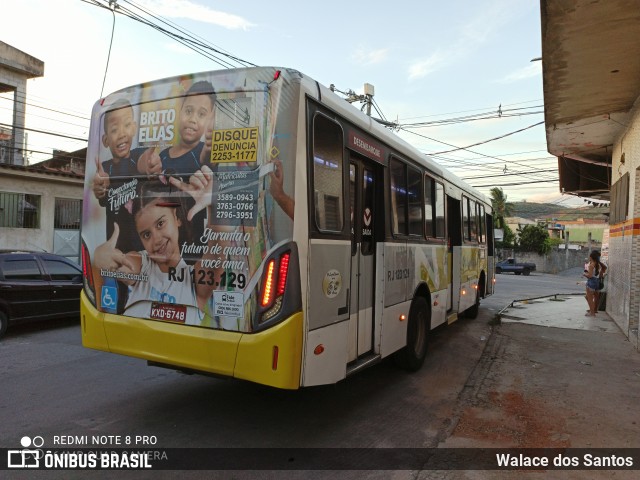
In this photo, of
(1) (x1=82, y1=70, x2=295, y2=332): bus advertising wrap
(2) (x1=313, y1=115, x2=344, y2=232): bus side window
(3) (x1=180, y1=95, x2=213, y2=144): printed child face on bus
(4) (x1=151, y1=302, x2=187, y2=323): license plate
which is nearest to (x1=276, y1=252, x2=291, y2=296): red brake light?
(1) (x1=82, y1=70, x2=295, y2=332): bus advertising wrap

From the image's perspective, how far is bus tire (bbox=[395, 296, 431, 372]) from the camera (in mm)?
6199

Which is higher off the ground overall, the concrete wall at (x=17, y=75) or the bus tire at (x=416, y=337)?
the concrete wall at (x=17, y=75)

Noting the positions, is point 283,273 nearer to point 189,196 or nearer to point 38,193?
point 189,196

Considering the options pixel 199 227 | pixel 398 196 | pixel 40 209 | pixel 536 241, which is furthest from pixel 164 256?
pixel 536 241

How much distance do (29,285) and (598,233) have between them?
3507 inches

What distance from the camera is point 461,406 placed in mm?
5207

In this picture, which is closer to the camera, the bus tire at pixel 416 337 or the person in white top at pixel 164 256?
the person in white top at pixel 164 256

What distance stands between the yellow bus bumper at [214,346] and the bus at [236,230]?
0.04 ft

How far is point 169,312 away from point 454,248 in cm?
615

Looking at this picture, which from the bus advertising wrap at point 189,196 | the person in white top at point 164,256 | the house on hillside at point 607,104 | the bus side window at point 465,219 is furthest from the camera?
the bus side window at point 465,219

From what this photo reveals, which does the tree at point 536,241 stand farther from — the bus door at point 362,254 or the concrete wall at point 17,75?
the bus door at point 362,254

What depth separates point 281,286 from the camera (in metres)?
3.59

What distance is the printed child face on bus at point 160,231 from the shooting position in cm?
404

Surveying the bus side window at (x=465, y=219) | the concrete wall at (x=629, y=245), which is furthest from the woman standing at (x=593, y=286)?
the bus side window at (x=465, y=219)
